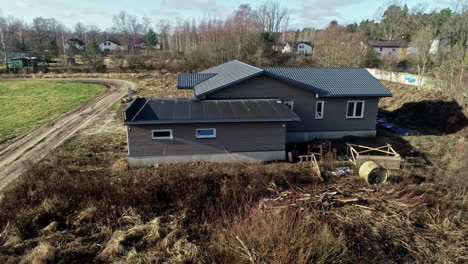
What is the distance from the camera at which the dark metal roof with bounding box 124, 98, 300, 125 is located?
1519 cm

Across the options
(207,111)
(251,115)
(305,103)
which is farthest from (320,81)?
(207,111)

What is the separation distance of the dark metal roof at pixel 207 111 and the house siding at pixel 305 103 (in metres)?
0.75

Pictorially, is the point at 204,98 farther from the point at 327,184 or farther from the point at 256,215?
the point at 256,215

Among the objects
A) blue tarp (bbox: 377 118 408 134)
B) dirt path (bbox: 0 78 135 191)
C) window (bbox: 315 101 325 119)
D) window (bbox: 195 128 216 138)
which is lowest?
dirt path (bbox: 0 78 135 191)

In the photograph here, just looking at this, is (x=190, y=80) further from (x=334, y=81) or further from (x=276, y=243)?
(x=276, y=243)

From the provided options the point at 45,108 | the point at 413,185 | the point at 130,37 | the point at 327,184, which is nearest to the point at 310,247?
the point at 327,184

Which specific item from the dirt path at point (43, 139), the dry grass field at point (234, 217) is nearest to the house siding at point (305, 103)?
the dry grass field at point (234, 217)

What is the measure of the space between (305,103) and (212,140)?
281 inches

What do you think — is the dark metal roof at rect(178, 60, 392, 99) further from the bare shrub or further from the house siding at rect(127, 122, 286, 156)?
the bare shrub

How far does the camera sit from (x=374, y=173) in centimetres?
1275

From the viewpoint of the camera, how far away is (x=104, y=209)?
9266mm

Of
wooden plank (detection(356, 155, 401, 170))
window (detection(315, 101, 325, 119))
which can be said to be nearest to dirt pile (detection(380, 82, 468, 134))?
window (detection(315, 101, 325, 119))

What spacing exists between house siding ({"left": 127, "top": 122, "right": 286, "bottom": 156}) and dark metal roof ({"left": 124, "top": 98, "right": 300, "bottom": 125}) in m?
0.42

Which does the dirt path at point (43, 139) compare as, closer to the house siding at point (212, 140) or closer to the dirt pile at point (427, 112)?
the house siding at point (212, 140)
